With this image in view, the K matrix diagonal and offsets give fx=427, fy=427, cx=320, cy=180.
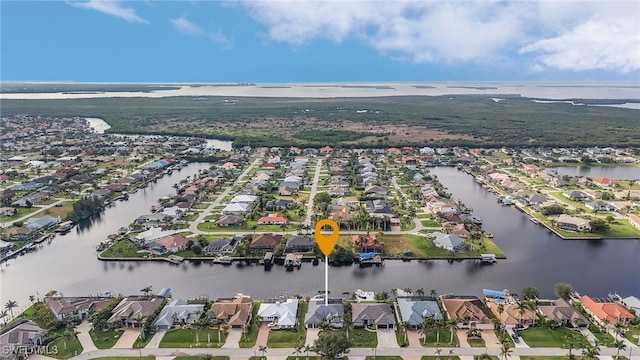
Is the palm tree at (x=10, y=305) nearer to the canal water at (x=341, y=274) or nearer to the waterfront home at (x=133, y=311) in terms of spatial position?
the canal water at (x=341, y=274)

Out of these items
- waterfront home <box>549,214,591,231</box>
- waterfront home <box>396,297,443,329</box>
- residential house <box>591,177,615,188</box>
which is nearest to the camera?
waterfront home <box>396,297,443,329</box>

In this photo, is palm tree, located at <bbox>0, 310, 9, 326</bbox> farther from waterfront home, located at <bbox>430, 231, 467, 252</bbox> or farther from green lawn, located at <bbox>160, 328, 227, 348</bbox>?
waterfront home, located at <bbox>430, 231, 467, 252</bbox>

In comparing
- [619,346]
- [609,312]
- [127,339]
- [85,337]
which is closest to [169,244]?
[85,337]

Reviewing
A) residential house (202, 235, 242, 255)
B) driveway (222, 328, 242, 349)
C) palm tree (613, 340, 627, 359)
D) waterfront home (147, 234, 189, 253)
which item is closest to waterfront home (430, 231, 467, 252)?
palm tree (613, 340, 627, 359)

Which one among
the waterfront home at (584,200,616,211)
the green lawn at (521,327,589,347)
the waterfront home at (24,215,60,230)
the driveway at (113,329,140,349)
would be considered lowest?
the driveway at (113,329,140,349)

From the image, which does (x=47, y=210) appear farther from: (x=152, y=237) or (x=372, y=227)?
(x=372, y=227)

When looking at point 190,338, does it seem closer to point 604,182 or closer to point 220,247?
point 220,247

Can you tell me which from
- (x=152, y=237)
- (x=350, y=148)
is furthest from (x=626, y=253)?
(x=350, y=148)
